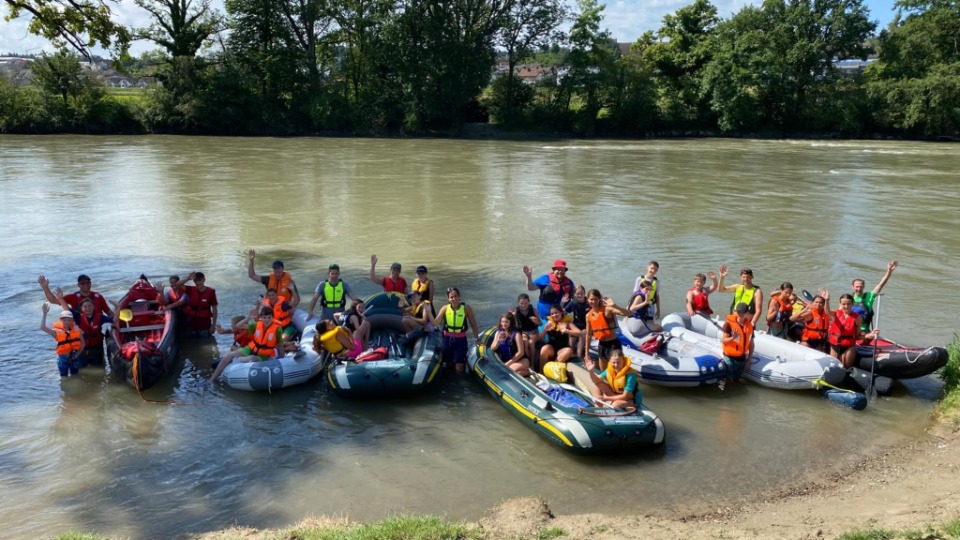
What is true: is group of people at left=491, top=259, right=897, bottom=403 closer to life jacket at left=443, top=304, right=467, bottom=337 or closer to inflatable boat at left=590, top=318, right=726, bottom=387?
inflatable boat at left=590, top=318, right=726, bottom=387

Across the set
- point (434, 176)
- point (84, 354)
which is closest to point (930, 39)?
point (434, 176)

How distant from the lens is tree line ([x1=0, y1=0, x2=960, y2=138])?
4275 cm

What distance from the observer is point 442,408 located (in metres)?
8.14

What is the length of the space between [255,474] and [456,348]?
295cm

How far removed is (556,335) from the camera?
8.72 m

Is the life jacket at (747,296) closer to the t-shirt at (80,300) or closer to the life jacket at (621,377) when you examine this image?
the life jacket at (621,377)

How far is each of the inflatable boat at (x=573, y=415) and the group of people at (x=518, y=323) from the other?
0.31 metres

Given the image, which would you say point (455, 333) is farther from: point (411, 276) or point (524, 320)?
point (411, 276)

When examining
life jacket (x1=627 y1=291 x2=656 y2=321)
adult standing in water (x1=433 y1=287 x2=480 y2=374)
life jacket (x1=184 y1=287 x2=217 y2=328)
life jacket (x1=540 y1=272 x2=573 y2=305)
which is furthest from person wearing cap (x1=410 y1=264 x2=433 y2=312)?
life jacket (x1=184 y1=287 x2=217 y2=328)

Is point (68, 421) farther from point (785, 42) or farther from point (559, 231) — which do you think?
point (785, 42)

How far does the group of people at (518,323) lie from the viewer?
→ 8.59 meters

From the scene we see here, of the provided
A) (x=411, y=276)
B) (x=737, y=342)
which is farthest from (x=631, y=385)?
(x=411, y=276)

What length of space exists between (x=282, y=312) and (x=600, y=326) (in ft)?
13.4

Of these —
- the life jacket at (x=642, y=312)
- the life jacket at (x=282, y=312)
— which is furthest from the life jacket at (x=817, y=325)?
the life jacket at (x=282, y=312)
